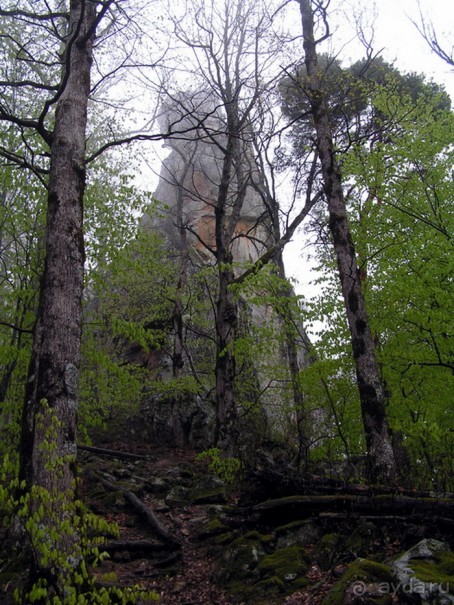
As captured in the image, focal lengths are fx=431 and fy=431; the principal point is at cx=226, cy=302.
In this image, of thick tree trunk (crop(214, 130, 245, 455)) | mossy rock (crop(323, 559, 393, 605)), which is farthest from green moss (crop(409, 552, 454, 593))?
thick tree trunk (crop(214, 130, 245, 455))

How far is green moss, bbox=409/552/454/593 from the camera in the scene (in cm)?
343

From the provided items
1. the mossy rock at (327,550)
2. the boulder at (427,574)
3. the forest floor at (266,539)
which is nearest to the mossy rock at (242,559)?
the forest floor at (266,539)

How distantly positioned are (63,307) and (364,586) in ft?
12.5

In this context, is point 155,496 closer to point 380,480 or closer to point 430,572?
point 380,480

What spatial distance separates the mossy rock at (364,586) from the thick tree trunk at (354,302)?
234cm

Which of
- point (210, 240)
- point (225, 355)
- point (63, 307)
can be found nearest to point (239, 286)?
point (225, 355)

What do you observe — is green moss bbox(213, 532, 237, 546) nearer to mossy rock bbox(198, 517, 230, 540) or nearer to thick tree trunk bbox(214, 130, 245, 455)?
mossy rock bbox(198, 517, 230, 540)

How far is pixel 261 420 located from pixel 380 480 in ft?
28.4

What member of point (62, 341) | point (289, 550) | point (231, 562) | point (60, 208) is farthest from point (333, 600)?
point (60, 208)

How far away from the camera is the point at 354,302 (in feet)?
25.3

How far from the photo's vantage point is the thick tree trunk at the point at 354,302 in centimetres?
656

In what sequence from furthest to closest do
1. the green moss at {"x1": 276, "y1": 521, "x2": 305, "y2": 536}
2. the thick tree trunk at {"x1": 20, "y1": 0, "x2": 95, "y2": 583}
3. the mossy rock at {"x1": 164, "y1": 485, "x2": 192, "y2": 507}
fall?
the mossy rock at {"x1": 164, "y1": 485, "x2": 192, "y2": 507}, the green moss at {"x1": 276, "y1": 521, "x2": 305, "y2": 536}, the thick tree trunk at {"x1": 20, "y1": 0, "x2": 95, "y2": 583}

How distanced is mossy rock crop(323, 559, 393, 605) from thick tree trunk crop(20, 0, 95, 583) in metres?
2.32

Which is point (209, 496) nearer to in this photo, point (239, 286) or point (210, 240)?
point (239, 286)
